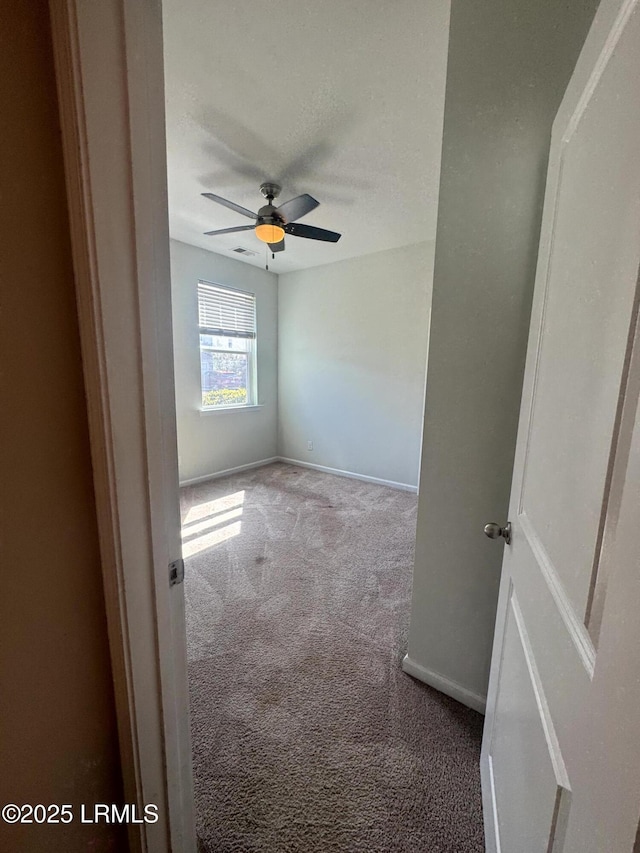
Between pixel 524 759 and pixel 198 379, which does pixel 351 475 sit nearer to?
pixel 198 379

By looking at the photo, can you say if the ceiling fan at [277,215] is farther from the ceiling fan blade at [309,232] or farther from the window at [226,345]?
the window at [226,345]

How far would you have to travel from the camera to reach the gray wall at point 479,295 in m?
1.08

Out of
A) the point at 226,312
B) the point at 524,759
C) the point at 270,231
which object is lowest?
the point at 524,759

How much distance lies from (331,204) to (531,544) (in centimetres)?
286

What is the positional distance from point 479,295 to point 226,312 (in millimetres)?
3500

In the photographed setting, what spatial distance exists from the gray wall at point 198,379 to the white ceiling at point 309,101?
3.06 feet

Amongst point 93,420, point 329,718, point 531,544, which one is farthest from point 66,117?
point 329,718

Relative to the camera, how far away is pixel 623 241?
1.49 feet

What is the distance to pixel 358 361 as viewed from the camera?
4.11 m

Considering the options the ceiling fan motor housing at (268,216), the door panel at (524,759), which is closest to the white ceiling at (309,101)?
the ceiling fan motor housing at (268,216)

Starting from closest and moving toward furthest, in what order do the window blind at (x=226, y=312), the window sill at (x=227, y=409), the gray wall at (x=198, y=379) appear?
the gray wall at (x=198, y=379), the window blind at (x=226, y=312), the window sill at (x=227, y=409)

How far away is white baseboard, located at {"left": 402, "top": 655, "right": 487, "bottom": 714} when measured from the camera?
1380 mm

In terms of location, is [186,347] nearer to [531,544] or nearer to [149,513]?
[149,513]

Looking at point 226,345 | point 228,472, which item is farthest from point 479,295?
point 228,472
